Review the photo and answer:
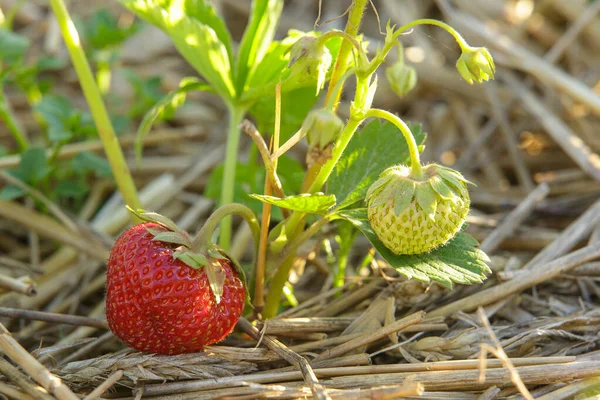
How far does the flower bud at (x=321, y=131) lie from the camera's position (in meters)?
1.27

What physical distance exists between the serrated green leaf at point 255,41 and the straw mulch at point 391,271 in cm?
50

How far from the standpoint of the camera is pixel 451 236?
146 centimetres

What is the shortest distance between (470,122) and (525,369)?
156cm

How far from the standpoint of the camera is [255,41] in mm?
1834

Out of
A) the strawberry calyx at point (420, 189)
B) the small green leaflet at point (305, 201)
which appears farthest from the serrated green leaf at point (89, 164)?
the strawberry calyx at point (420, 189)

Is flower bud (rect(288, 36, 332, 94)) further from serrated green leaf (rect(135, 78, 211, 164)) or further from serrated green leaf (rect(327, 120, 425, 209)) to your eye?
serrated green leaf (rect(135, 78, 211, 164))

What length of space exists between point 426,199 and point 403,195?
5 centimetres

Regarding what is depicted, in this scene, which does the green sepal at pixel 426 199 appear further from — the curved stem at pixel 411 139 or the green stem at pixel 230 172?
the green stem at pixel 230 172

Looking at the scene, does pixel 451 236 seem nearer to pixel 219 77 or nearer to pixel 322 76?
pixel 322 76

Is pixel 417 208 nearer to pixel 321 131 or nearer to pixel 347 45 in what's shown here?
pixel 321 131

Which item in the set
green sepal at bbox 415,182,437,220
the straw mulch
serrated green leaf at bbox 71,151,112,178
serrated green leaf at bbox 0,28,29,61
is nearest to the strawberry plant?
green sepal at bbox 415,182,437,220

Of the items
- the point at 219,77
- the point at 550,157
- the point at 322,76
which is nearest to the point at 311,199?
the point at 322,76

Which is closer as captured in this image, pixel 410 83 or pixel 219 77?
pixel 410 83

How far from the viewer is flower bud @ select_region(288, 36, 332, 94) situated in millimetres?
1375
